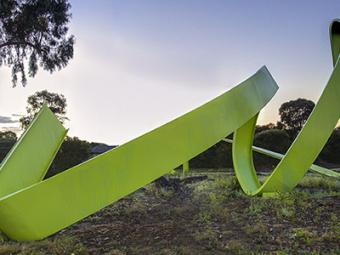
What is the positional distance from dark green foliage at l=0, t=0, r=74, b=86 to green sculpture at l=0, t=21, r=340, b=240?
15383 mm

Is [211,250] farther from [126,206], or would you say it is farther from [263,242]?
[126,206]

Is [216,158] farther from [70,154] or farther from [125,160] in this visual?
[125,160]

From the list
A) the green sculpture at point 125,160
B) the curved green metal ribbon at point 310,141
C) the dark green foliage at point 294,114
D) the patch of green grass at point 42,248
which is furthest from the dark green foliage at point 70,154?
the dark green foliage at point 294,114

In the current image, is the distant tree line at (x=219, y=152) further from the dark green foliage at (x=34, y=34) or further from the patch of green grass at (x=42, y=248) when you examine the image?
the patch of green grass at (x=42, y=248)

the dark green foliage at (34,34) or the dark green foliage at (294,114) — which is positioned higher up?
the dark green foliage at (294,114)

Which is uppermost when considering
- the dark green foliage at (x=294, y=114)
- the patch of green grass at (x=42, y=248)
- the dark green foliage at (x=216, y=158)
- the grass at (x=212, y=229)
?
the dark green foliage at (x=294, y=114)

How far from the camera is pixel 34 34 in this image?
22.7 m

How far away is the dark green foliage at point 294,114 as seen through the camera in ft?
122

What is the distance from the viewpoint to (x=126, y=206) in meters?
10.3

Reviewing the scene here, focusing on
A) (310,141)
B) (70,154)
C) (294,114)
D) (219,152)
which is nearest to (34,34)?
(70,154)

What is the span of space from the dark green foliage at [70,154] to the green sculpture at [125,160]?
14.9m

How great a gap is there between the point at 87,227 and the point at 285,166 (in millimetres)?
4563

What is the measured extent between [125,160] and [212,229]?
7.60 ft

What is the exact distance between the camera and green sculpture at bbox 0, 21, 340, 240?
5.57 meters
